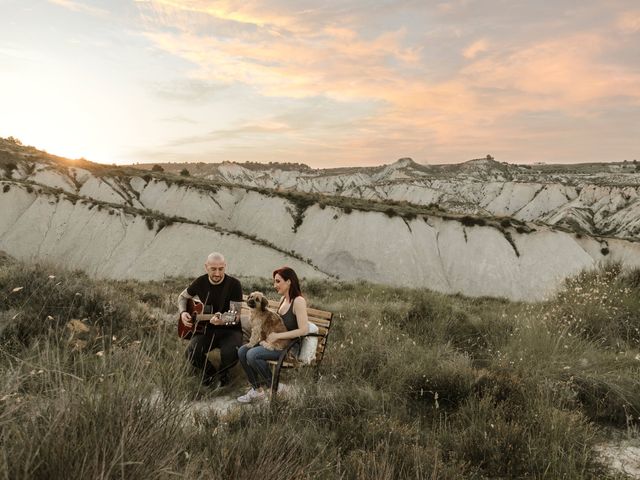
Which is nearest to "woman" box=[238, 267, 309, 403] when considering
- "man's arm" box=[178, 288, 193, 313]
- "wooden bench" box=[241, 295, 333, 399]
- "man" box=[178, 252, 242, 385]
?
"wooden bench" box=[241, 295, 333, 399]

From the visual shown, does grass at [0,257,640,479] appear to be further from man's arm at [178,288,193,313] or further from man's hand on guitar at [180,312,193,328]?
man's arm at [178,288,193,313]

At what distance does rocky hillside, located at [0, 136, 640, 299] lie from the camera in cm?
3139

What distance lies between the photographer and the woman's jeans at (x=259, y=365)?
5.55m

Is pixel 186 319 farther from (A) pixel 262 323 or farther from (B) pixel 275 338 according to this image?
(B) pixel 275 338

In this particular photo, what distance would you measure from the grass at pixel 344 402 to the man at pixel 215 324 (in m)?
0.40

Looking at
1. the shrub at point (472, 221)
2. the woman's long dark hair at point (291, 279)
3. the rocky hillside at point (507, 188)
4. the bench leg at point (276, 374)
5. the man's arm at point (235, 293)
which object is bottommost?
the bench leg at point (276, 374)

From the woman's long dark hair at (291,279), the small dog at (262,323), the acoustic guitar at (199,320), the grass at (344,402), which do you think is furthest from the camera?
the acoustic guitar at (199,320)

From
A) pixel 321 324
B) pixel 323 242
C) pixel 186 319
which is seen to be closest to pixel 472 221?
pixel 323 242

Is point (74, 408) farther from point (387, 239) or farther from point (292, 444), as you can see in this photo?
point (387, 239)

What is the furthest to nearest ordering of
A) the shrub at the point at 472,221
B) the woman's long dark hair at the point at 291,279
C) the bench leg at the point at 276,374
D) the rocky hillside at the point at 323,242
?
1. the shrub at the point at 472,221
2. the rocky hillside at the point at 323,242
3. the woman's long dark hair at the point at 291,279
4. the bench leg at the point at 276,374

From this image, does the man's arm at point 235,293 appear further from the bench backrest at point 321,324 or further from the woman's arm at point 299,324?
the woman's arm at point 299,324

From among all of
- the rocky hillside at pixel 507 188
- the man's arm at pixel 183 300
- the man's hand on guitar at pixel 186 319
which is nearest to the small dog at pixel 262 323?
the man's hand on guitar at pixel 186 319

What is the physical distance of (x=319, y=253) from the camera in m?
35.3

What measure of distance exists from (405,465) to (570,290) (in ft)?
24.8
